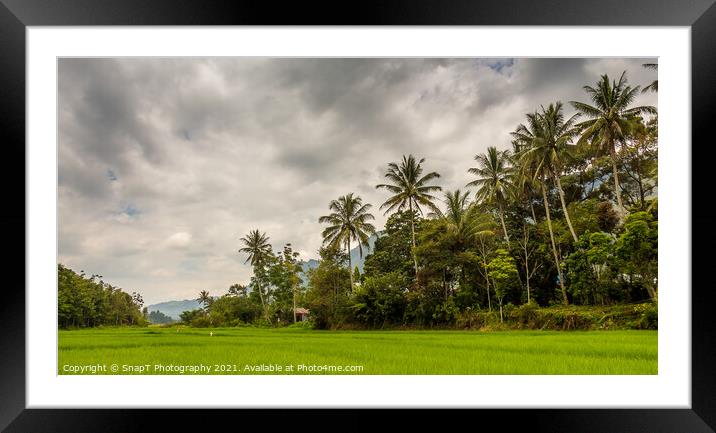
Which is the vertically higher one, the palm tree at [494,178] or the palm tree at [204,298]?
the palm tree at [494,178]

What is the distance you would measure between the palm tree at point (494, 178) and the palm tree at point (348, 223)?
3888 mm

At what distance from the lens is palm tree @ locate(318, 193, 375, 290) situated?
15164 mm

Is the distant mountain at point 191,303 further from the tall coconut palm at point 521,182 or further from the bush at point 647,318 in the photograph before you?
the bush at point 647,318

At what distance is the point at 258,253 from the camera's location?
66.3ft

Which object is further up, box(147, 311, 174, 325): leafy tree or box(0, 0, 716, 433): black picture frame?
box(0, 0, 716, 433): black picture frame

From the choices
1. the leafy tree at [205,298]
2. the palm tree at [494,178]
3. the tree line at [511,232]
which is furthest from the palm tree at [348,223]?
the leafy tree at [205,298]

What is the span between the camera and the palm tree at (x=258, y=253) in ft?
63.7

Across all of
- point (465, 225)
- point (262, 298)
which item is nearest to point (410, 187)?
point (465, 225)

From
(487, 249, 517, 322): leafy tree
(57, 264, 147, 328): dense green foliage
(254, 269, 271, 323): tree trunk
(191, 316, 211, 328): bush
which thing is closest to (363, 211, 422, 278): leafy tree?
(487, 249, 517, 322): leafy tree

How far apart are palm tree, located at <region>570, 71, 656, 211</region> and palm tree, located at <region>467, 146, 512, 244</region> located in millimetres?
3196

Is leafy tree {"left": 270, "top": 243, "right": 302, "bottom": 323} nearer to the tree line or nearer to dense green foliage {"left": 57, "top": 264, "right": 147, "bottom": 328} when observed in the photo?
the tree line

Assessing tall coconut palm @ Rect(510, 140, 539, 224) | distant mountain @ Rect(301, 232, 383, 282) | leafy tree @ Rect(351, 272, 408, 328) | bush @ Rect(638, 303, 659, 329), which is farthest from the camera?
distant mountain @ Rect(301, 232, 383, 282)
